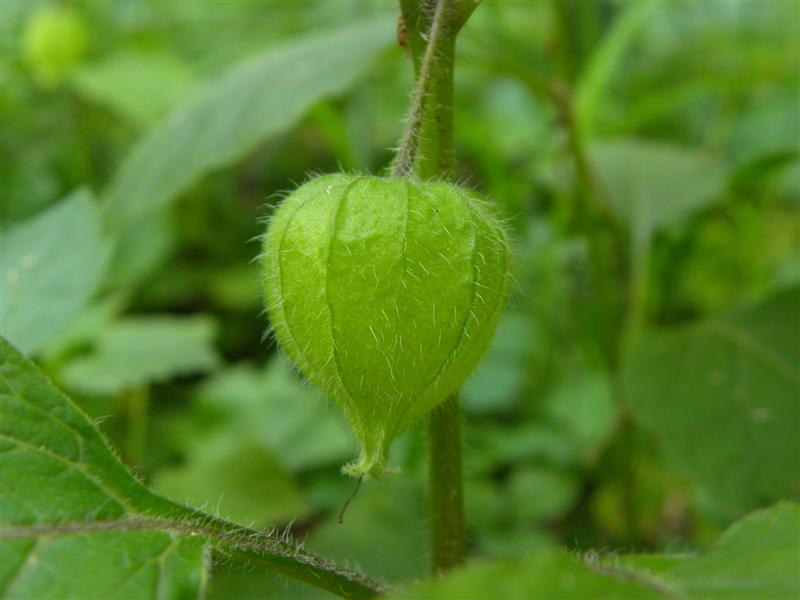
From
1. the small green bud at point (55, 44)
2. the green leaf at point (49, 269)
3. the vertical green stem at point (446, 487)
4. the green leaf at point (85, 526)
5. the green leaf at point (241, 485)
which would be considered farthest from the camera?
the small green bud at point (55, 44)

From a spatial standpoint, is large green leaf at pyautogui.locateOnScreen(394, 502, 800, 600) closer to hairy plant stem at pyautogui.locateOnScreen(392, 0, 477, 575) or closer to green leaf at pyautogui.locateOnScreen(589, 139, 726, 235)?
hairy plant stem at pyautogui.locateOnScreen(392, 0, 477, 575)

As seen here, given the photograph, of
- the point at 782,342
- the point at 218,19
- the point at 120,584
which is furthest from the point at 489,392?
the point at 218,19

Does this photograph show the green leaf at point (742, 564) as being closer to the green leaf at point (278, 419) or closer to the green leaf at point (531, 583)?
the green leaf at point (531, 583)

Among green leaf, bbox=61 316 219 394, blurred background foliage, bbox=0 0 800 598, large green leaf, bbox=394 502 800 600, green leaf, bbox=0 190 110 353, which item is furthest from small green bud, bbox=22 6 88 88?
large green leaf, bbox=394 502 800 600

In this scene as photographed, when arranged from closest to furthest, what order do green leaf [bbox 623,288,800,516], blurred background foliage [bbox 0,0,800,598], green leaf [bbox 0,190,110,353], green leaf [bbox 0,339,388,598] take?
green leaf [bbox 0,339,388,598] < green leaf [bbox 0,190,110,353] < green leaf [bbox 623,288,800,516] < blurred background foliage [bbox 0,0,800,598]

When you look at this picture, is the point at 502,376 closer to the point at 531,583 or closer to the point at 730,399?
the point at 730,399

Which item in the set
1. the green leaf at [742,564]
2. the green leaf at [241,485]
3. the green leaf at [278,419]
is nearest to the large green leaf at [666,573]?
the green leaf at [742,564]

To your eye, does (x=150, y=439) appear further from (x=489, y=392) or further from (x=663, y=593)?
(x=663, y=593)
